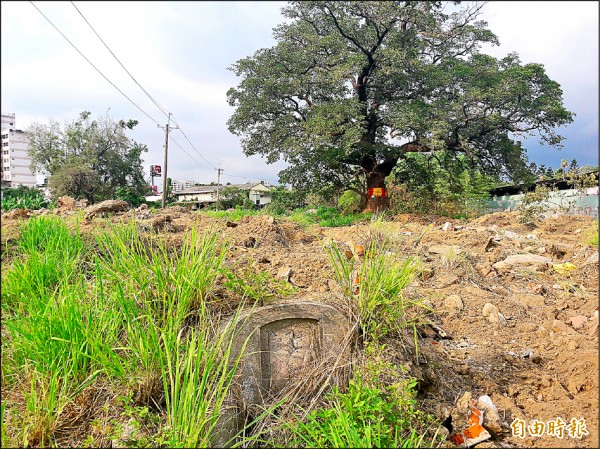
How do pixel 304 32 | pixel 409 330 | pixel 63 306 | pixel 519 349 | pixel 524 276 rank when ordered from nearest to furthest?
pixel 63 306 → pixel 409 330 → pixel 519 349 → pixel 524 276 → pixel 304 32

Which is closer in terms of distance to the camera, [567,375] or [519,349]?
[567,375]

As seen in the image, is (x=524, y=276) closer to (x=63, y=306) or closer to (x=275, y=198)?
(x=63, y=306)

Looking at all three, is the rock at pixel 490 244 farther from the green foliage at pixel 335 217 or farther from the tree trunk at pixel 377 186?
the tree trunk at pixel 377 186

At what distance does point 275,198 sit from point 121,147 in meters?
5.07

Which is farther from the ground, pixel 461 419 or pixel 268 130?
pixel 268 130

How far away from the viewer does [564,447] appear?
49.8 inches

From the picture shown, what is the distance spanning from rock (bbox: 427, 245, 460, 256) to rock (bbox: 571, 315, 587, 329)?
3.68ft

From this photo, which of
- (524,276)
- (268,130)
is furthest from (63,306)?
(268,130)

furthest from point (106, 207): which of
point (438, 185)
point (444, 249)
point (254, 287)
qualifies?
point (438, 185)

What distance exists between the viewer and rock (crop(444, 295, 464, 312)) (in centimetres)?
249

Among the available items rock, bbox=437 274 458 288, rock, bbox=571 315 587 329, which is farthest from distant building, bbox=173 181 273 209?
rock, bbox=571 315 587 329

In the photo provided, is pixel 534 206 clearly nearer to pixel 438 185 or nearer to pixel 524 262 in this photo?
pixel 524 262

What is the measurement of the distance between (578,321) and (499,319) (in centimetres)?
37

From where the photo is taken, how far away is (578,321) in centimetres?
219
